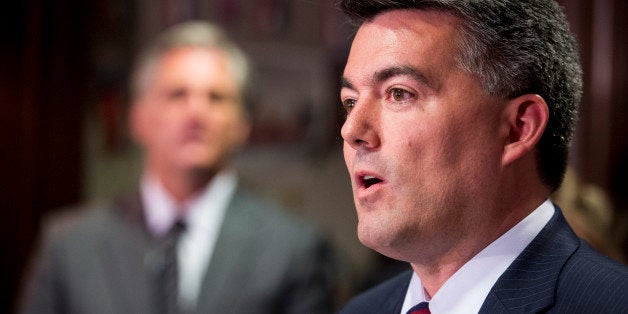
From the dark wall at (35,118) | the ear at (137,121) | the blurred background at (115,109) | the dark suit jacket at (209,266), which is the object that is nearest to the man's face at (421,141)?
the dark suit jacket at (209,266)

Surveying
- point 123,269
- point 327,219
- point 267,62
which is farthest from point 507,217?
point 267,62

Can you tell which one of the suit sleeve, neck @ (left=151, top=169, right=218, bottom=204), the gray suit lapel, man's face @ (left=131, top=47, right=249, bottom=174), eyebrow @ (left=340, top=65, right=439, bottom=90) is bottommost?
the suit sleeve

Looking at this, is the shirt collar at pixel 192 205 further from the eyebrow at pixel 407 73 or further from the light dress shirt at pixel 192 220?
the eyebrow at pixel 407 73

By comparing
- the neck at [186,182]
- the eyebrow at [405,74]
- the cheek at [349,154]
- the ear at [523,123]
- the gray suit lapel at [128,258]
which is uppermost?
the eyebrow at [405,74]

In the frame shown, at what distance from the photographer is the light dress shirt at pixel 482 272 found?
93cm

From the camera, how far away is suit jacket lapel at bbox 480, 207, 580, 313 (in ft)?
2.91

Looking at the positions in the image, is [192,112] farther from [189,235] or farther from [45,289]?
[45,289]

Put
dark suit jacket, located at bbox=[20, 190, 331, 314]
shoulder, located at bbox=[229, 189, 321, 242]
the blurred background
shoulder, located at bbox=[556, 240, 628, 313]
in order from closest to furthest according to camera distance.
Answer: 1. shoulder, located at bbox=[556, 240, 628, 313]
2. dark suit jacket, located at bbox=[20, 190, 331, 314]
3. shoulder, located at bbox=[229, 189, 321, 242]
4. the blurred background

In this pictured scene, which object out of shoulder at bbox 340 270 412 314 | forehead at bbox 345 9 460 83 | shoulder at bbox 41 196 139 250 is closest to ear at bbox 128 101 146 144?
shoulder at bbox 41 196 139 250

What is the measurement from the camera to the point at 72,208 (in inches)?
117

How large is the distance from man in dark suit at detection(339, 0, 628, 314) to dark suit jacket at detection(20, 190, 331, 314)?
3.41 ft

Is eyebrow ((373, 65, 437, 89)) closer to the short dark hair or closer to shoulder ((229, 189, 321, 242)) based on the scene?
the short dark hair

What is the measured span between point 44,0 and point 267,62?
0.78 meters

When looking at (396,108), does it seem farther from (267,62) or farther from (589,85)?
(267,62)
